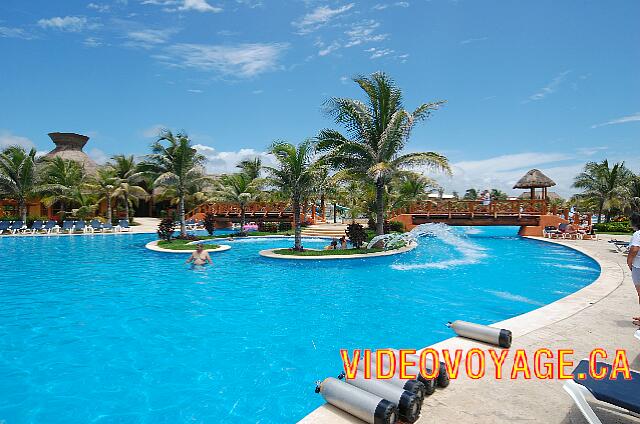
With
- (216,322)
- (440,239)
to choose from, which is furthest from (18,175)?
(440,239)

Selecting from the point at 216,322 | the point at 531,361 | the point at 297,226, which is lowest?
the point at 216,322

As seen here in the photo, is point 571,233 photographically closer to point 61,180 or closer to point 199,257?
point 199,257

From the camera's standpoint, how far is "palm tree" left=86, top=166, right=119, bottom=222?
109ft

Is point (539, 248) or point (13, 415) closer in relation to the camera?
point (13, 415)

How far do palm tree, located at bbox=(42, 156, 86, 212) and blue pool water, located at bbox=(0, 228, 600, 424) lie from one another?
1845cm

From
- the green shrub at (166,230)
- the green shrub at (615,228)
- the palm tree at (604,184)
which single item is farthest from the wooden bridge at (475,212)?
the green shrub at (166,230)

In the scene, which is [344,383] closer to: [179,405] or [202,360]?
[179,405]

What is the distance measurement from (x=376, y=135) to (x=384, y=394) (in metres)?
16.4

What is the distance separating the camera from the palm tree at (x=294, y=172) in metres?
17.4

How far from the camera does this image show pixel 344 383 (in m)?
3.82

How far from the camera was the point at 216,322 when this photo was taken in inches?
313

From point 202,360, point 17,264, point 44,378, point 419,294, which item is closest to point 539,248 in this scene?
point 419,294

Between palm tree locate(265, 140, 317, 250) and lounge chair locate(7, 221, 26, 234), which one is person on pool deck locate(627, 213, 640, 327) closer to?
palm tree locate(265, 140, 317, 250)

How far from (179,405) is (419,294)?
7095 millimetres
